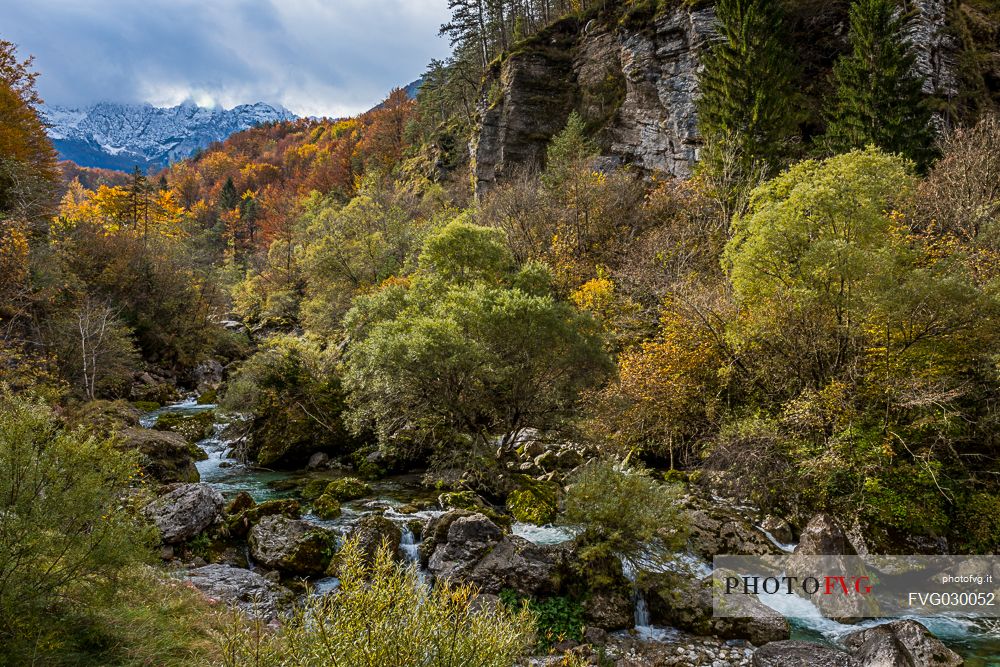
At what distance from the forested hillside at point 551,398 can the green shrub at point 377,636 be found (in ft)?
0.07

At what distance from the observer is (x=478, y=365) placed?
14008 millimetres

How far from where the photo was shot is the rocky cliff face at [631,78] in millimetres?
32875

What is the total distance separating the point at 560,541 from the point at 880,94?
31.2 meters

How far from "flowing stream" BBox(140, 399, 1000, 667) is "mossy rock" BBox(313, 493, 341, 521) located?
170 mm

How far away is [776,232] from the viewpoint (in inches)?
606

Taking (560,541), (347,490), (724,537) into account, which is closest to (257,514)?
(347,490)

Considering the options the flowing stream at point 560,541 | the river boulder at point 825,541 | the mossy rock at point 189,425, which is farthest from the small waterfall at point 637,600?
the mossy rock at point 189,425

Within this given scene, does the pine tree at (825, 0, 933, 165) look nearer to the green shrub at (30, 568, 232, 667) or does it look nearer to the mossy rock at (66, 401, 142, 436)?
the green shrub at (30, 568, 232, 667)

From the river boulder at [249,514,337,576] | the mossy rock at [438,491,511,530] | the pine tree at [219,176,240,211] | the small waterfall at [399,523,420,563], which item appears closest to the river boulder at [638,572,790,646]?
the mossy rock at [438,491,511,530]

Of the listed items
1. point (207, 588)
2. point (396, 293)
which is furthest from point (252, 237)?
point (207, 588)

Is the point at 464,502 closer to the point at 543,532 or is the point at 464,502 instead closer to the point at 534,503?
the point at 534,503

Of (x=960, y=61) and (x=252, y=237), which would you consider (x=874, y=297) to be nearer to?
(x=960, y=61)

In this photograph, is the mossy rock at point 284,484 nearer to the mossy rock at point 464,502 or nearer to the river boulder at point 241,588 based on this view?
the mossy rock at point 464,502

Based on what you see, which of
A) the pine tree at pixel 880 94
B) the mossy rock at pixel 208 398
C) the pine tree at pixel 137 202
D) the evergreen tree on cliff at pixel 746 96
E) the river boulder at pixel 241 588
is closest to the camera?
the river boulder at pixel 241 588
